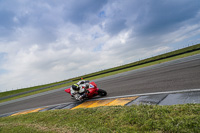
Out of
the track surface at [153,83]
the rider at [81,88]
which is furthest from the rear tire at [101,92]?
the rider at [81,88]

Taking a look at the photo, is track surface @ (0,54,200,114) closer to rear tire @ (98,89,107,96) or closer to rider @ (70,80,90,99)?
rear tire @ (98,89,107,96)

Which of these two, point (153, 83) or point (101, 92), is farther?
point (153, 83)

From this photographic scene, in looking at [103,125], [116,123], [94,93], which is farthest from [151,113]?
[94,93]

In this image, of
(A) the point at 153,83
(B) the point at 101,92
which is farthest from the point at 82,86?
(A) the point at 153,83

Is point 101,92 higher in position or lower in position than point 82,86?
A: lower

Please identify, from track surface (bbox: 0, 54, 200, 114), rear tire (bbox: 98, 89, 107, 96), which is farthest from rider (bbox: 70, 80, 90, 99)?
track surface (bbox: 0, 54, 200, 114)

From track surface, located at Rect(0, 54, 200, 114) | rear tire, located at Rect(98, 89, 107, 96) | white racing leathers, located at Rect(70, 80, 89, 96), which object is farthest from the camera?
rear tire, located at Rect(98, 89, 107, 96)

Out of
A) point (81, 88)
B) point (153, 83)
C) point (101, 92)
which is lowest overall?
point (153, 83)

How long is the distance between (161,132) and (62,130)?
240 cm

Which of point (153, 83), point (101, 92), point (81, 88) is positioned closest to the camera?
point (81, 88)

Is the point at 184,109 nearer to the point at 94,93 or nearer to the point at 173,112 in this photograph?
the point at 173,112

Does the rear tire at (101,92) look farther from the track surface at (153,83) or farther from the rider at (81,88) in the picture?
the rider at (81,88)

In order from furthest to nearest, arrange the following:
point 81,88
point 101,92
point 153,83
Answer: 1. point 153,83
2. point 101,92
3. point 81,88

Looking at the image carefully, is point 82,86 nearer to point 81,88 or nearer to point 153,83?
point 81,88
